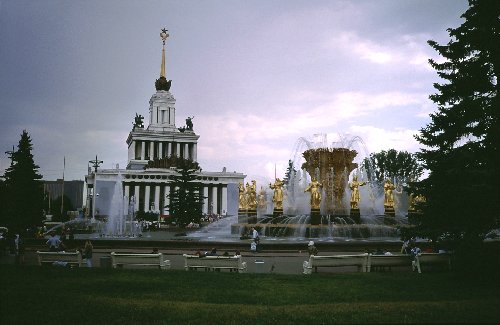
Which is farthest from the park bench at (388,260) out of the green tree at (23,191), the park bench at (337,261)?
the green tree at (23,191)

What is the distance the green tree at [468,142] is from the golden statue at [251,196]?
18073 mm

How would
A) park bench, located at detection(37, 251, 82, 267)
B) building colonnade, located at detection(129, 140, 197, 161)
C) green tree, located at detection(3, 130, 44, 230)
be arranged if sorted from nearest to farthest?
park bench, located at detection(37, 251, 82, 267) < green tree, located at detection(3, 130, 44, 230) < building colonnade, located at detection(129, 140, 197, 161)

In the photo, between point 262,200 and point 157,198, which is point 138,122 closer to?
point 157,198

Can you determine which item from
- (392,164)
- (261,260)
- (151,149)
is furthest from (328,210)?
(151,149)

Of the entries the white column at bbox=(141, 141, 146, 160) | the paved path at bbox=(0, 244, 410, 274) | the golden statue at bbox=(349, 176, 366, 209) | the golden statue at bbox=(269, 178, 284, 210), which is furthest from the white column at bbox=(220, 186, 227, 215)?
the paved path at bbox=(0, 244, 410, 274)

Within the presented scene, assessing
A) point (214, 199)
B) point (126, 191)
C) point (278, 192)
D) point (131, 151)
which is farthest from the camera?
point (131, 151)

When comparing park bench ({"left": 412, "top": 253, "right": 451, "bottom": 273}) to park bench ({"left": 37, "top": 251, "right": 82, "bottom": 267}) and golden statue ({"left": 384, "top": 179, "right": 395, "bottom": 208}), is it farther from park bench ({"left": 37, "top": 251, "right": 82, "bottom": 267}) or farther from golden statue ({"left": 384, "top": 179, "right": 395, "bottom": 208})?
golden statue ({"left": 384, "top": 179, "right": 395, "bottom": 208})

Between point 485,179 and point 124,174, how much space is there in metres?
82.9

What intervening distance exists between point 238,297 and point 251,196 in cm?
2274

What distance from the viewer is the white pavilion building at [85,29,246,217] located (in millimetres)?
87875

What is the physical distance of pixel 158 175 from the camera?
90500mm

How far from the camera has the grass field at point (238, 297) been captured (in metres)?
7.20

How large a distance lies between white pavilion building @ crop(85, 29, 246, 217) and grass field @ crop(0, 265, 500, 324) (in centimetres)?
6843

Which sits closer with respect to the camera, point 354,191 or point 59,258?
point 59,258
